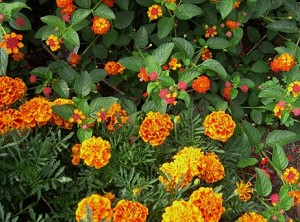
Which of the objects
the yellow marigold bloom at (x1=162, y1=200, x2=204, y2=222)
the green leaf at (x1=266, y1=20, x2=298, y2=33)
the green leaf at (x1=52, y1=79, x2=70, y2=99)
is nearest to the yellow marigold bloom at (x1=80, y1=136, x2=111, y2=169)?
the yellow marigold bloom at (x1=162, y1=200, x2=204, y2=222)

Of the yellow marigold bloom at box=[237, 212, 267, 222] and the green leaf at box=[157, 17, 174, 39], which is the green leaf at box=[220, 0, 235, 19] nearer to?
the green leaf at box=[157, 17, 174, 39]

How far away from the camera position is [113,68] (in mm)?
2094

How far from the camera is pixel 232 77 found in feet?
7.34

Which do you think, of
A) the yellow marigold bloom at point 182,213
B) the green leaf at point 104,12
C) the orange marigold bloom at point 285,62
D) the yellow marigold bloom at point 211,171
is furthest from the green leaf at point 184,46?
the yellow marigold bloom at point 182,213

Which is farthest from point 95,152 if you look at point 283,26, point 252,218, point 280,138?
point 283,26

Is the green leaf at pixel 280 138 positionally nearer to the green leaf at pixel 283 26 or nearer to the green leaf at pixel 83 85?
the green leaf at pixel 283 26

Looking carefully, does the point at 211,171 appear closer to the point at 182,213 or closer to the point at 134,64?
the point at 182,213

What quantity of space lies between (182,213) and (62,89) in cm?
76

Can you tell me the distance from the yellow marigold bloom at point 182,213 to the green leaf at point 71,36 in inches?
29.5

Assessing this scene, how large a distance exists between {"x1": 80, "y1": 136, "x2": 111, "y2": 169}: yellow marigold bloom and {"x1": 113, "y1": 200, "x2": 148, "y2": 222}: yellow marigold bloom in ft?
0.60

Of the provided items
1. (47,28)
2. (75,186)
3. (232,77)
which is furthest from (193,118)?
(47,28)

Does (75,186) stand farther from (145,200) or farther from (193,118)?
(193,118)

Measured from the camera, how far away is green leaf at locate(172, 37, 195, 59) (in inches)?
78.8

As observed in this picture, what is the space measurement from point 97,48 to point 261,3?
0.72 m
